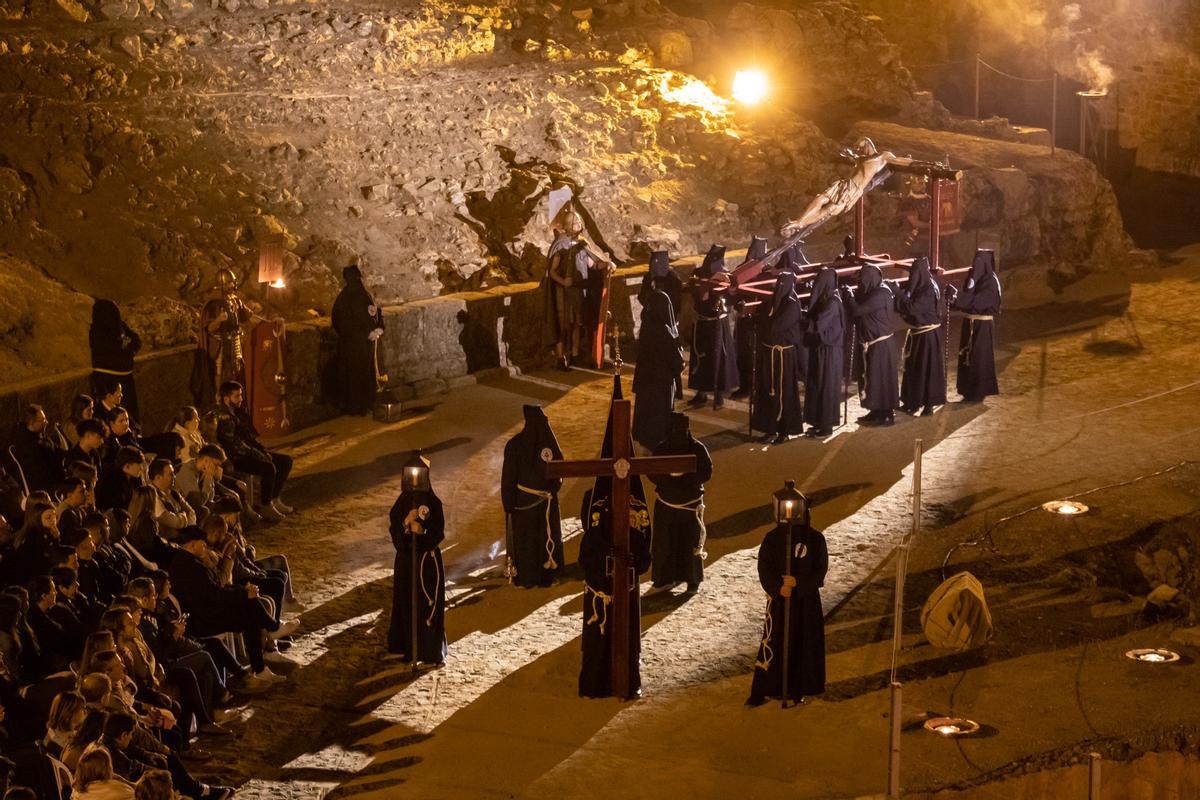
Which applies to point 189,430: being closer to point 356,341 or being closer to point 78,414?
point 78,414

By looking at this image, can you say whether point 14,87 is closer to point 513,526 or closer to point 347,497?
point 347,497

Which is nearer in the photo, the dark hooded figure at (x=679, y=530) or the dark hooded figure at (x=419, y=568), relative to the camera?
the dark hooded figure at (x=419, y=568)

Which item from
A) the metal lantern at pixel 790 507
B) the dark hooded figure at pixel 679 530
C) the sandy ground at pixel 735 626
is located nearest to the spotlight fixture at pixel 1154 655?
the sandy ground at pixel 735 626

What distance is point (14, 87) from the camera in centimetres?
1989

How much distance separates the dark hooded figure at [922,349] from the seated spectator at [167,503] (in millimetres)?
7896

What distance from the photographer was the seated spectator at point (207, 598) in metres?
11.2

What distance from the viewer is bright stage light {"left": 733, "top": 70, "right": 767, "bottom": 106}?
24.7 meters

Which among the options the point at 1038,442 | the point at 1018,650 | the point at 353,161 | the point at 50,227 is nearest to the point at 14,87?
the point at 50,227

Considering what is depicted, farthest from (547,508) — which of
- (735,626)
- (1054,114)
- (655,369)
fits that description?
(1054,114)

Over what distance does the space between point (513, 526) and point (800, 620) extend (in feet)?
9.20

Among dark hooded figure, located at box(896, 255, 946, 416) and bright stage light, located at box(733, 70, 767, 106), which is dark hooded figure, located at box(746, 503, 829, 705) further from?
bright stage light, located at box(733, 70, 767, 106)

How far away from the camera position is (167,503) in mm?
12555

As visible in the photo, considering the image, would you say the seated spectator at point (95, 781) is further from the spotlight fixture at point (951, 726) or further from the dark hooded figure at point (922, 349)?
the dark hooded figure at point (922, 349)

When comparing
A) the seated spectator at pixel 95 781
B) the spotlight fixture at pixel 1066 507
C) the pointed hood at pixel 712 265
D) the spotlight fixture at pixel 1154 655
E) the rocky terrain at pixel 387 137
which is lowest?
the spotlight fixture at pixel 1154 655
